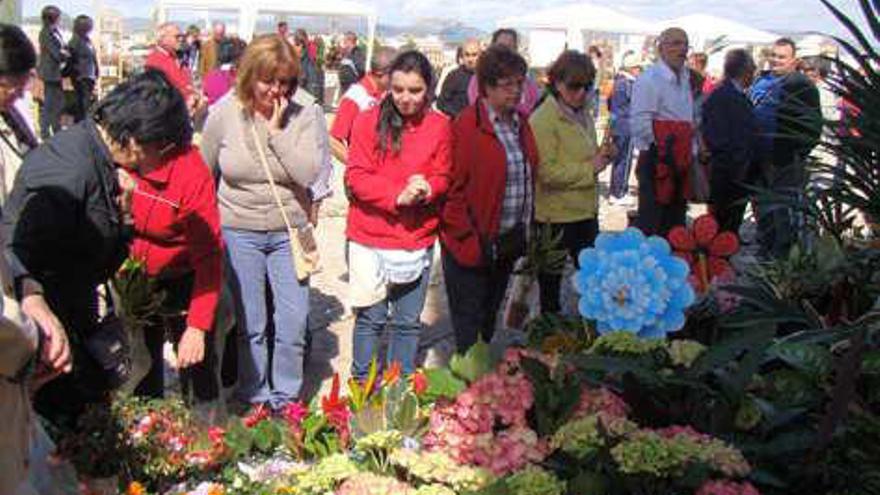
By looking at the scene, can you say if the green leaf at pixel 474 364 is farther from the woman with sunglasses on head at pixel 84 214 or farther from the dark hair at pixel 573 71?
the dark hair at pixel 573 71

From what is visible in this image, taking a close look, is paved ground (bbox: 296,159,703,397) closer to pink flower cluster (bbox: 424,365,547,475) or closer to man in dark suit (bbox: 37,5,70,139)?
pink flower cluster (bbox: 424,365,547,475)

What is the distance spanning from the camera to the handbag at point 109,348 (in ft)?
10.3

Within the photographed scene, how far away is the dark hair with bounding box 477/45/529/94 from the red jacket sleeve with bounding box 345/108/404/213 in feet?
1.73

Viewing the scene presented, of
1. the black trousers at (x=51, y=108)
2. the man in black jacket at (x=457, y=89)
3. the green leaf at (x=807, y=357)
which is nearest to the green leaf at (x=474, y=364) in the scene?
the green leaf at (x=807, y=357)

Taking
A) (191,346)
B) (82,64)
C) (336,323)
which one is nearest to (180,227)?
(191,346)

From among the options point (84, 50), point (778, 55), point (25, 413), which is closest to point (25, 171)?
point (25, 413)

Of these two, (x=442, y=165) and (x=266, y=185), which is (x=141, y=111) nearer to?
(x=266, y=185)

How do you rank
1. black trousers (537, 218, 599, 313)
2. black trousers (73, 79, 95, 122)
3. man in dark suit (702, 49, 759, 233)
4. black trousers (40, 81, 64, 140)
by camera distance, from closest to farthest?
black trousers (537, 218, 599, 313) < man in dark suit (702, 49, 759, 233) < black trousers (40, 81, 64, 140) < black trousers (73, 79, 95, 122)

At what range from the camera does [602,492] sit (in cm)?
222

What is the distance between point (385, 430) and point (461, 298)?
1.74 metres

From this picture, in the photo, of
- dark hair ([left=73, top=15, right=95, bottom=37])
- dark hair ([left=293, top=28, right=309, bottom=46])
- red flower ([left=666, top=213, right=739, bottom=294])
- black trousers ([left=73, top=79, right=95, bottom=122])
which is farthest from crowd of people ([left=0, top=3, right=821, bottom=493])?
dark hair ([left=293, top=28, right=309, bottom=46])

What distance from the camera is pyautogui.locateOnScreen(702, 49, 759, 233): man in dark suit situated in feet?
23.0

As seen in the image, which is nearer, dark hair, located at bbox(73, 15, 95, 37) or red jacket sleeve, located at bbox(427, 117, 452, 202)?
red jacket sleeve, located at bbox(427, 117, 452, 202)

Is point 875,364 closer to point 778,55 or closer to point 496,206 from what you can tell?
point 496,206
